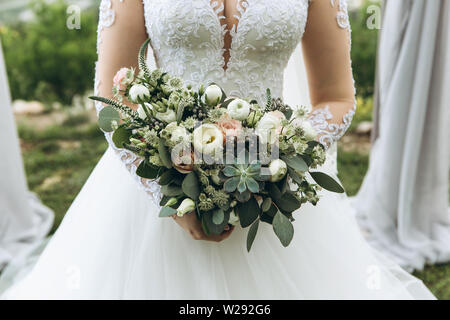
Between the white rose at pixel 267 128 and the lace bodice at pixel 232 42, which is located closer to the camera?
the white rose at pixel 267 128

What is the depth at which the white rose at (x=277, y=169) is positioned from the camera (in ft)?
3.85

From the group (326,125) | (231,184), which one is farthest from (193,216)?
(326,125)

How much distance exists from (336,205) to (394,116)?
1366mm

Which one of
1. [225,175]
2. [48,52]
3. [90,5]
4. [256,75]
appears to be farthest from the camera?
[90,5]

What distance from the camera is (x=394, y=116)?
304cm

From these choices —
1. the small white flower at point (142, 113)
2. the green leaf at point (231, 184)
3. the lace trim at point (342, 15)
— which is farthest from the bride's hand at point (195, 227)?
the lace trim at point (342, 15)

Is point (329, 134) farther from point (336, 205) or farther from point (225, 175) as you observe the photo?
point (225, 175)

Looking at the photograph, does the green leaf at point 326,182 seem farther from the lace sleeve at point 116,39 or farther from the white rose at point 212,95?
the lace sleeve at point 116,39

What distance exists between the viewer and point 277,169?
1171 millimetres

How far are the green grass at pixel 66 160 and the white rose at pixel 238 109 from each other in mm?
2731

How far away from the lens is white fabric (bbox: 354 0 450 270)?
2834 millimetres

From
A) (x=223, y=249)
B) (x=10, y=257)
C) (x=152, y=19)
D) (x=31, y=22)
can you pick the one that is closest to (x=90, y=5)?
(x=31, y=22)

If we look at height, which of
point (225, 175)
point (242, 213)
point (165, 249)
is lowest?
point (165, 249)

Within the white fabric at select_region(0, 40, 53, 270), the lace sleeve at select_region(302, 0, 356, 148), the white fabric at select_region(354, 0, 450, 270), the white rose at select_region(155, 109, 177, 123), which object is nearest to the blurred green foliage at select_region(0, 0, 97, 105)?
the white fabric at select_region(0, 40, 53, 270)
